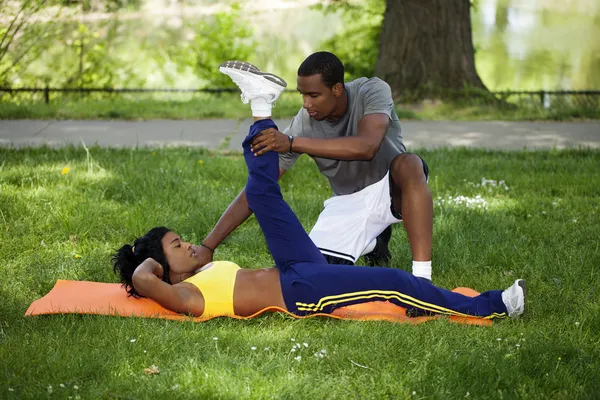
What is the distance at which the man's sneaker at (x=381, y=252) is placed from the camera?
437 cm

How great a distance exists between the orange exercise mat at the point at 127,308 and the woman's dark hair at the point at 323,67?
1.09 metres

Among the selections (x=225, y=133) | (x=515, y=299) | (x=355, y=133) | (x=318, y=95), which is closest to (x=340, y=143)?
(x=318, y=95)

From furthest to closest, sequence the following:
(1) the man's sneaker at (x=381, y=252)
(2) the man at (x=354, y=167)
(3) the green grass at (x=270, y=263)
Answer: (1) the man's sneaker at (x=381, y=252) → (2) the man at (x=354, y=167) → (3) the green grass at (x=270, y=263)

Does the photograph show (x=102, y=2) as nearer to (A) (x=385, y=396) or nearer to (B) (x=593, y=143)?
(B) (x=593, y=143)

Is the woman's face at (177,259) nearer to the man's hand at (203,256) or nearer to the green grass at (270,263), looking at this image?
the man's hand at (203,256)

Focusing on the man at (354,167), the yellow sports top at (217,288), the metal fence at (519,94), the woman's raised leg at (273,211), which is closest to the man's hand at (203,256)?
the man at (354,167)

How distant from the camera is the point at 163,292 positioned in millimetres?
3473

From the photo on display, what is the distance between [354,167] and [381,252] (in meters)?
0.54

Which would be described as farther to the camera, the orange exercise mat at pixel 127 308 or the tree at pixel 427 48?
the tree at pixel 427 48

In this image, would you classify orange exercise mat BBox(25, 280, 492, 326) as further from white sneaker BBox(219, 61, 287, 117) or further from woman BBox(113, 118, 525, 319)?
white sneaker BBox(219, 61, 287, 117)

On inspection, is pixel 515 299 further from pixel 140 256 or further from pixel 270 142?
pixel 140 256

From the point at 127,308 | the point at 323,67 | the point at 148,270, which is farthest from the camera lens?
the point at 323,67

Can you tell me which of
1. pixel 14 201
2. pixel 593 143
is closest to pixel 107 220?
pixel 14 201

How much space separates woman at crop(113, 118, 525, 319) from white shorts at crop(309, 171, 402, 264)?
1.32 ft
